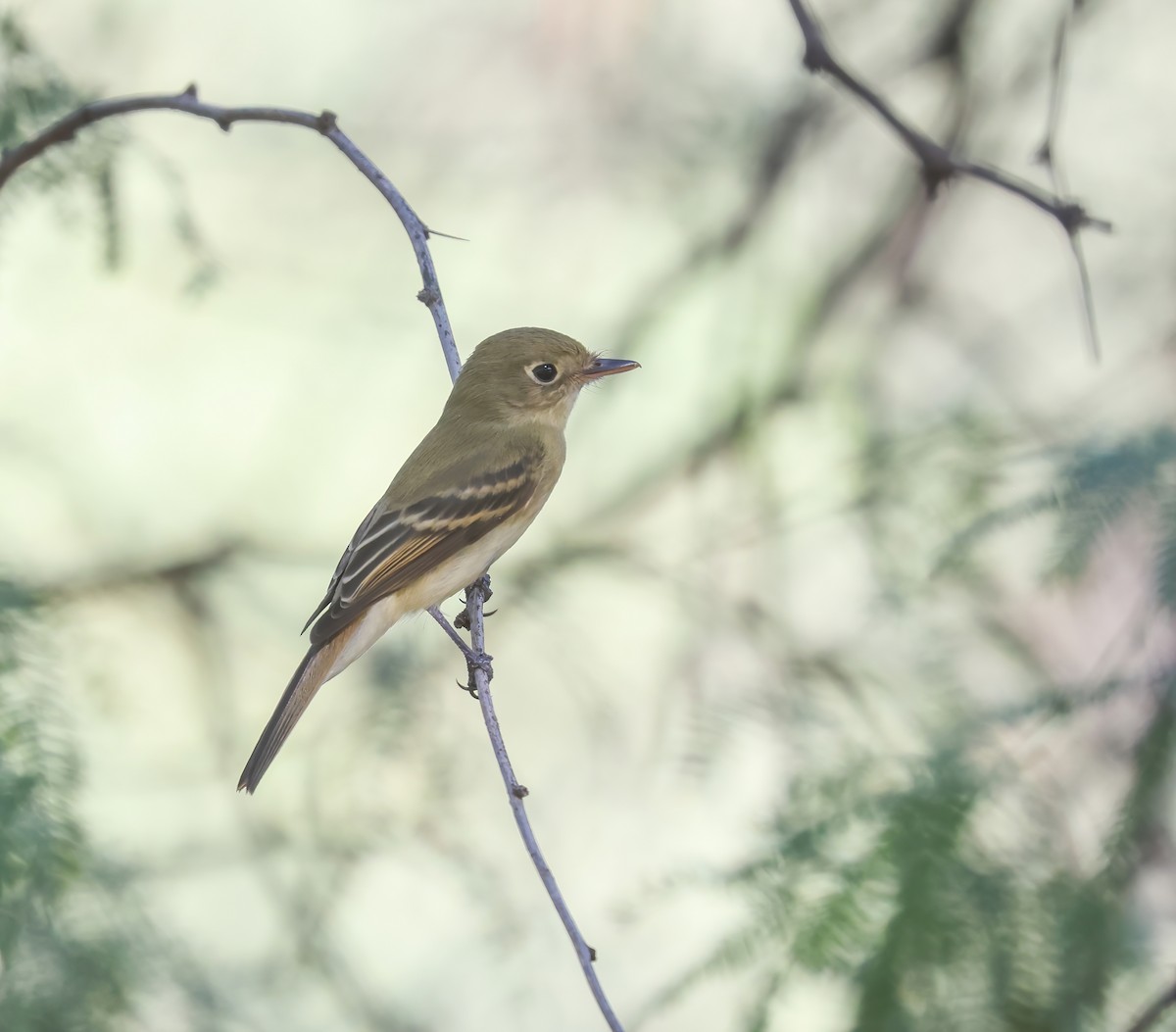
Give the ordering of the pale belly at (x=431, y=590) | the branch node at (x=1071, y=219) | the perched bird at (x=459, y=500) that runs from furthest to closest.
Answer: the pale belly at (x=431, y=590)
the perched bird at (x=459, y=500)
the branch node at (x=1071, y=219)

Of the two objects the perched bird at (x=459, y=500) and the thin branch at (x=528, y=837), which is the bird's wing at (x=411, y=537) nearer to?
the perched bird at (x=459, y=500)

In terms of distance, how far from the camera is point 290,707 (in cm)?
316

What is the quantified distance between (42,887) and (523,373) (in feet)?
6.64

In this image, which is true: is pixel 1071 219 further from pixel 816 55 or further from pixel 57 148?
pixel 57 148

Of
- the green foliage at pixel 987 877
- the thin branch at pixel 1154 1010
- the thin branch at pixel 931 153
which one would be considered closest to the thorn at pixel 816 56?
the thin branch at pixel 931 153

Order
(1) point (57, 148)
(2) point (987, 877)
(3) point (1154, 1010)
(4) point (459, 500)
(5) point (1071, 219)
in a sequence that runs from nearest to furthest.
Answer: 1. (3) point (1154, 1010)
2. (2) point (987, 877)
3. (5) point (1071, 219)
4. (1) point (57, 148)
5. (4) point (459, 500)

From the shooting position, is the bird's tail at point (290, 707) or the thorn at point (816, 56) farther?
the bird's tail at point (290, 707)

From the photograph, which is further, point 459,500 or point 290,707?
point 459,500

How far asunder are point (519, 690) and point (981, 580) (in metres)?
2.85

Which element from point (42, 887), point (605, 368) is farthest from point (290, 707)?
point (605, 368)

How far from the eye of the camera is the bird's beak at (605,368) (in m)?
3.78

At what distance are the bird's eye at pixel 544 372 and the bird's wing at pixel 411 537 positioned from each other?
0.97 ft

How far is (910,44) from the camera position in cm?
604

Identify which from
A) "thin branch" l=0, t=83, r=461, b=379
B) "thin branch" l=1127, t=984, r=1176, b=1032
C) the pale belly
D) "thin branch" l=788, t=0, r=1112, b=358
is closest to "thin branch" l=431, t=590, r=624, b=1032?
the pale belly
